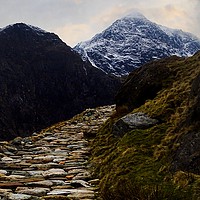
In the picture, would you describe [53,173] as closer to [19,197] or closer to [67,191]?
[67,191]

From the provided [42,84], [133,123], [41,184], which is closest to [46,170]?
[41,184]

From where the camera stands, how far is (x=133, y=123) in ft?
28.9

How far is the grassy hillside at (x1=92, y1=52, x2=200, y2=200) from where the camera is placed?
475cm

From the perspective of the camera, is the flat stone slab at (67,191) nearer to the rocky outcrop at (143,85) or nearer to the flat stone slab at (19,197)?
the flat stone slab at (19,197)

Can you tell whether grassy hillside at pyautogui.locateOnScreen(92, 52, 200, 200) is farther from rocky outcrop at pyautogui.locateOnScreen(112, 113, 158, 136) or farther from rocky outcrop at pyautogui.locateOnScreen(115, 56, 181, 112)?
rocky outcrop at pyautogui.locateOnScreen(115, 56, 181, 112)

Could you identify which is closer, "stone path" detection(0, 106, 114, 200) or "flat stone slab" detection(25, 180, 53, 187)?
"stone path" detection(0, 106, 114, 200)

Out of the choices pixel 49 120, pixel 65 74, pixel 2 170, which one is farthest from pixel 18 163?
pixel 65 74

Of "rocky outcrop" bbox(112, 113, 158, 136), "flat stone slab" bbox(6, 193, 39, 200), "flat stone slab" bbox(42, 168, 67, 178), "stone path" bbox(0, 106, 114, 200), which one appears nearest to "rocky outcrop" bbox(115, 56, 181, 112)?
"stone path" bbox(0, 106, 114, 200)

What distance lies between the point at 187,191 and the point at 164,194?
0.34 m

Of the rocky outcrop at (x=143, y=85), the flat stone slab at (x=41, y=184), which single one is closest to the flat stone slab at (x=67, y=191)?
the flat stone slab at (x=41, y=184)

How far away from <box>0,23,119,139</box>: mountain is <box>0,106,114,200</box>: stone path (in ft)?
397

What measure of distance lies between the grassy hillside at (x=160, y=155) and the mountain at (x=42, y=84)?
123444 millimetres

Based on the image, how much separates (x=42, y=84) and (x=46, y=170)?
15017cm

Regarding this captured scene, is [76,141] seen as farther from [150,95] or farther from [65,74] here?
[65,74]
